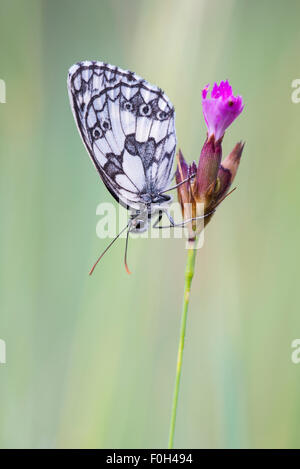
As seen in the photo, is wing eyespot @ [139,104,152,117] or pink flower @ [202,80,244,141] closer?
pink flower @ [202,80,244,141]

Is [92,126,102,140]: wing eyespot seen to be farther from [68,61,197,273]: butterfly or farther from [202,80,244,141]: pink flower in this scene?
[202,80,244,141]: pink flower

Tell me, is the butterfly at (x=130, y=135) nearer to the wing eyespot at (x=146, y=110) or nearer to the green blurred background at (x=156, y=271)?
the wing eyespot at (x=146, y=110)

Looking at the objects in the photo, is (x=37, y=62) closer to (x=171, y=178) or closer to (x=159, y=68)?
(x=159, y=68)

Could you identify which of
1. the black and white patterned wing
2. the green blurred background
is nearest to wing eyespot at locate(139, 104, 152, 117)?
the black and white patterned wing

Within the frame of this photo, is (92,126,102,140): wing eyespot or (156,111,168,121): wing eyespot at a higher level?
(156,111,168,121): wing eyespot

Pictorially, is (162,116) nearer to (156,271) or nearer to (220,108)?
(220,108)

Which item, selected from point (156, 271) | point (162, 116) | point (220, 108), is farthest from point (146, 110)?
point (156, 271)

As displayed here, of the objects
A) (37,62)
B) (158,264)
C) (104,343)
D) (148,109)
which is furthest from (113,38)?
(104,343)
